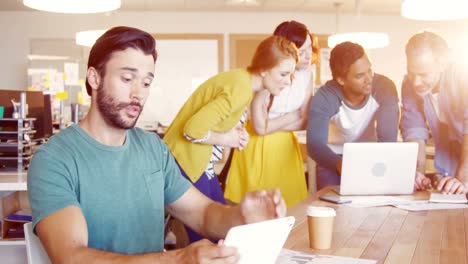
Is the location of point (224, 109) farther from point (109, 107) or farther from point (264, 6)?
point (264, 6)

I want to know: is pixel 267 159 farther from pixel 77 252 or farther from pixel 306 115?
pixel 77 252

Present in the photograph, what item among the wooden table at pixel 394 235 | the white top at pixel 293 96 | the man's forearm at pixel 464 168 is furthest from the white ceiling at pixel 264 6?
the wooden table at pixel 394 235

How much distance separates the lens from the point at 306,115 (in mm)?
3037

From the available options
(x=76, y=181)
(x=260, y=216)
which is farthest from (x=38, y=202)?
(x=260, y=216)

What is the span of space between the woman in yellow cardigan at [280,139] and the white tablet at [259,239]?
5.81 ft

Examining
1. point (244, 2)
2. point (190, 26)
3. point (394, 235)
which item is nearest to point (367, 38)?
point (244, 2)

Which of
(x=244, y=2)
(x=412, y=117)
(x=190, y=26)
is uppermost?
(x=244, y=2)

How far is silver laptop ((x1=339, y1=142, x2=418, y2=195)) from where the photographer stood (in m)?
2.37

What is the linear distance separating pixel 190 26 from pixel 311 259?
7.45 metres

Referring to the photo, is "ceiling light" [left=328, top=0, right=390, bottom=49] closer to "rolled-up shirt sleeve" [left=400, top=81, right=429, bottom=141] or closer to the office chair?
"rolled-up shirt sleeve" [left=400, top=81, right=429, bottom=141]

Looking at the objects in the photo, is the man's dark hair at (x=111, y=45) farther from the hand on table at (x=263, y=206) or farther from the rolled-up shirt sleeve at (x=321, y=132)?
the rolled-up shirt sleeve at (x=321, y=132)

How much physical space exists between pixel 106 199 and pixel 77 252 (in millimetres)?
265

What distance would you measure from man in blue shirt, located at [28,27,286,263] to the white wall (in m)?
7.16

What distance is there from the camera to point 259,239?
3.66 feet
